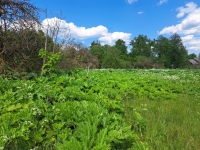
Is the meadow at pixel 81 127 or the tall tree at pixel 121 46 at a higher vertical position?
the tall tree at pixel 121 46

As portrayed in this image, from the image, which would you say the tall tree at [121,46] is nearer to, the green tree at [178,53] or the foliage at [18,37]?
the green tree at [178,53]

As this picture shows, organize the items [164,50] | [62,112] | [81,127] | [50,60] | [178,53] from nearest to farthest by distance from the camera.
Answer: [81,127], [62,112], [50,60], [178,53], [164,50]

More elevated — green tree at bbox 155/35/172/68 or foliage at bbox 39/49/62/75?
green tree at bbox 155/35/172/68

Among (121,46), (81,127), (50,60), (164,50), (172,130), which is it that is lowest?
(172,130)

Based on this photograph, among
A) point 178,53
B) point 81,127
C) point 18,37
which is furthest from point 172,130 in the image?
point 178,53

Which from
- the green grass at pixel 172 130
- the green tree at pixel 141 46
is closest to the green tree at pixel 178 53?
the green tree at pixel 141 46

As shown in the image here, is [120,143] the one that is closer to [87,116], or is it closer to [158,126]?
[87,116]

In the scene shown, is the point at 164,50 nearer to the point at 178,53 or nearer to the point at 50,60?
the point at 178,53

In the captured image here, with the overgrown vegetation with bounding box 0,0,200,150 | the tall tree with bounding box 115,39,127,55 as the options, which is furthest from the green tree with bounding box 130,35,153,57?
the overgrown vegetation with bounding box 0,0,200,150

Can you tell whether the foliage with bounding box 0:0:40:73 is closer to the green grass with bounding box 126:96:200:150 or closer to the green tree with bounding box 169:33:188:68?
the green grass with bounding box 126:96:200:150

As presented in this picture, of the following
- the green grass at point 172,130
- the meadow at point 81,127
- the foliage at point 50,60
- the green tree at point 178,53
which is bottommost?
the green grass at point 172,130

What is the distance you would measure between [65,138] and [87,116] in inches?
20.4

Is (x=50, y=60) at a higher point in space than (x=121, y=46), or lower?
lower

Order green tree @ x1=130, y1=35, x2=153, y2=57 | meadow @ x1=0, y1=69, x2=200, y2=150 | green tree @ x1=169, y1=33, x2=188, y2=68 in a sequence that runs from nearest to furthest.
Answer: meadow @ x1=0, y1=69, x2=200, y2=150
green tree @ x1=169, y1=33, x2=188, y2=68
green tree @ x1=130, y1=35, x2=153, y2=57
